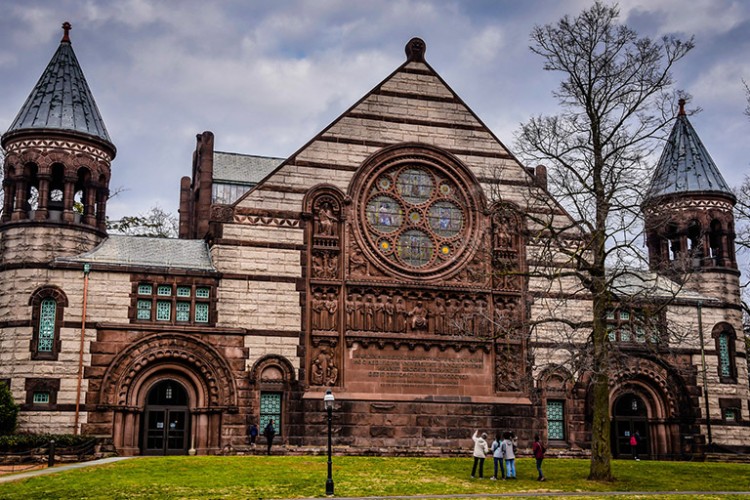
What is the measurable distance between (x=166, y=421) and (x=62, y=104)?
580 inches

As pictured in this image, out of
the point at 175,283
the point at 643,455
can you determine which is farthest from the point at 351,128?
the point at 643,455

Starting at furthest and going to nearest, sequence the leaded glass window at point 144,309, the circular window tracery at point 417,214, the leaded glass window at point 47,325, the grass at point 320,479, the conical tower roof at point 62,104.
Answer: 1. the circular window tracery at point 417,214
2. the conical tower roof at point 62,104
3. the leaded glass window at point 144,309
4. the leaded glass window at point 47,325
5. the grass at point 320,479

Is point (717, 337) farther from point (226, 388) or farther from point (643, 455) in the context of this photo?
point (226, 388)

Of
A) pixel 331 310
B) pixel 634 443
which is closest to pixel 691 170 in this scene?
pixel 634 443

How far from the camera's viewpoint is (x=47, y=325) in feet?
124

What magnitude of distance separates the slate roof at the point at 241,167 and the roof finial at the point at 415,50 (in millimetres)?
10407

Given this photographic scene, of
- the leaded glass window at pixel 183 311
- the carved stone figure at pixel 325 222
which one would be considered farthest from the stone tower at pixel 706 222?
the leaded glass window at pixel 183 311

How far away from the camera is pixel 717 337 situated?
46.6m

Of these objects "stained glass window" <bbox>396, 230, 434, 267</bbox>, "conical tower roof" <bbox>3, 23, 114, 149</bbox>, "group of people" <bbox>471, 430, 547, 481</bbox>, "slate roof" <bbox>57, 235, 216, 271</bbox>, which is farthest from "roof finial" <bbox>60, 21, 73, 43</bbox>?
"group of people" <bbox>471, 430, 547, 481</bbox>

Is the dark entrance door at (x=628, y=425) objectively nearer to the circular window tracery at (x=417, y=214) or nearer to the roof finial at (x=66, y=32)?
the circular window tracery at (x=417, y=214)

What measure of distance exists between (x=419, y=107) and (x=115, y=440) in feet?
66.3

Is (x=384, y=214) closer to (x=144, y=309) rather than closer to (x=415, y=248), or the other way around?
(x=415, y=248)

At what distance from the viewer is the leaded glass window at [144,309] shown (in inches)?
1532

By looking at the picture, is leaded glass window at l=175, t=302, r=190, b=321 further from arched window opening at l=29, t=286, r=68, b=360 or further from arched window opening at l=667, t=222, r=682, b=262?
arched window opening at l=667, t=222, r=682, b=262
